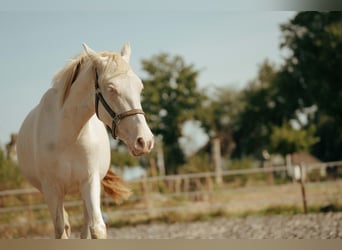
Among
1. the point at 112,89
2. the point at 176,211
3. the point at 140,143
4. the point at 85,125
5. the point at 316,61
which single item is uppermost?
the point at 316,61

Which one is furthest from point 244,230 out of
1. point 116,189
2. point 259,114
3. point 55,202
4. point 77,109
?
point 259,114

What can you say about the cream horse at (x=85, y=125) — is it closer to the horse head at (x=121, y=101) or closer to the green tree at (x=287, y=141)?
the horse head at (x=121, y=101)

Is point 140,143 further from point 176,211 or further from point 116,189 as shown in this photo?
point 176,211

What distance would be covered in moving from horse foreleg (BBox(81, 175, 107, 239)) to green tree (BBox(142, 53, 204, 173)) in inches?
541

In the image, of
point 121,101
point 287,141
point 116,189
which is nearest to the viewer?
point 121,101

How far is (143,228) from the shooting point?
8305 millimetres

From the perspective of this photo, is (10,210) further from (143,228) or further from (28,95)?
(28,95)

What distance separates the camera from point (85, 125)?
281cm

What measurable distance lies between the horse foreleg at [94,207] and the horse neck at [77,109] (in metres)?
0.27

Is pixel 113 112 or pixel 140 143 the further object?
pixel 113 112

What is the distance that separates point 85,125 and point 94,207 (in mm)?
490

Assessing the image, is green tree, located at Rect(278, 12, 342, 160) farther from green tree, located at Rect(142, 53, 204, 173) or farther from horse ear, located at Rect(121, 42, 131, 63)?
horse ear, located at Rect(121, 42, 131, 63)

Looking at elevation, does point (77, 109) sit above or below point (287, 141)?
above

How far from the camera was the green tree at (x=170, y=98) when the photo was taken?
18031mm
